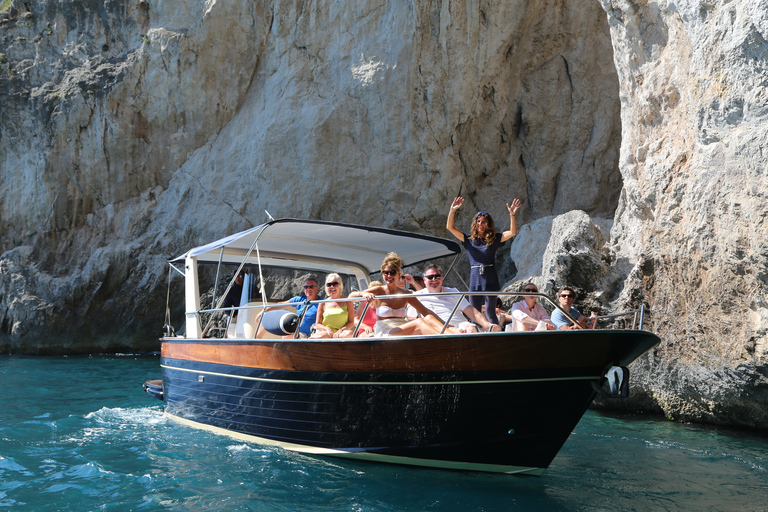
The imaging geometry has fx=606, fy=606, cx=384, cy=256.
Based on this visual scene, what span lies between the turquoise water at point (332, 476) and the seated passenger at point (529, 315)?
134cm

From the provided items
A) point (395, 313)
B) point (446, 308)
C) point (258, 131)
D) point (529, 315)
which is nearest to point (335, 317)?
point (395, 313)

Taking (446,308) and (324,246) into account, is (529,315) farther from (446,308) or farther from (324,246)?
(324,246)

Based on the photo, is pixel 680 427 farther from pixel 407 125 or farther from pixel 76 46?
pixel 76 46

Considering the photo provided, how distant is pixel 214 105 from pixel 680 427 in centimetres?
1563

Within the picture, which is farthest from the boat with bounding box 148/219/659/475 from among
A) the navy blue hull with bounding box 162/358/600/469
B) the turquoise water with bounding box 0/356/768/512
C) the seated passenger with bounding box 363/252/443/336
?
the seated passenger with bounding box 363/252/443/336

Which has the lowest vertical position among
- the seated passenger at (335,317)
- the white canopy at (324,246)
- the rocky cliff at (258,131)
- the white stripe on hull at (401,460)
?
the white stripe on hull at (401,460)

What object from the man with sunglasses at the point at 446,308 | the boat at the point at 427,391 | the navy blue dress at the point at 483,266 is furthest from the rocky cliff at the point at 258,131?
the boat at the point at 427,391

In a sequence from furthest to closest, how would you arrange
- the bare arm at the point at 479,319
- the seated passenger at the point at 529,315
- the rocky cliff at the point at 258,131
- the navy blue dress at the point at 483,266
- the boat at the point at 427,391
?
the rocky cliff at the point at 258,131
the navy blue dress at the point at 483,266
the seated passenger at the point at 529,315
the bare arm at the point at 479,319
the boat at the point at 427,391

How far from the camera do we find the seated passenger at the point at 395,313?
5.33 m

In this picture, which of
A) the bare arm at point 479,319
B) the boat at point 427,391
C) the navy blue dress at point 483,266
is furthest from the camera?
the navy blue dress at point 483,266

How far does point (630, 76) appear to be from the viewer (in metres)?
10.4

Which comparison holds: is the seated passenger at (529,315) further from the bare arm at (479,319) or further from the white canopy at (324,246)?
the white canopy at (324,246)

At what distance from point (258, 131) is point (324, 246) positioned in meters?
10.9

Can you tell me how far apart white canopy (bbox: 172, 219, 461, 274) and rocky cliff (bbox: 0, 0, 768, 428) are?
17.7ft
